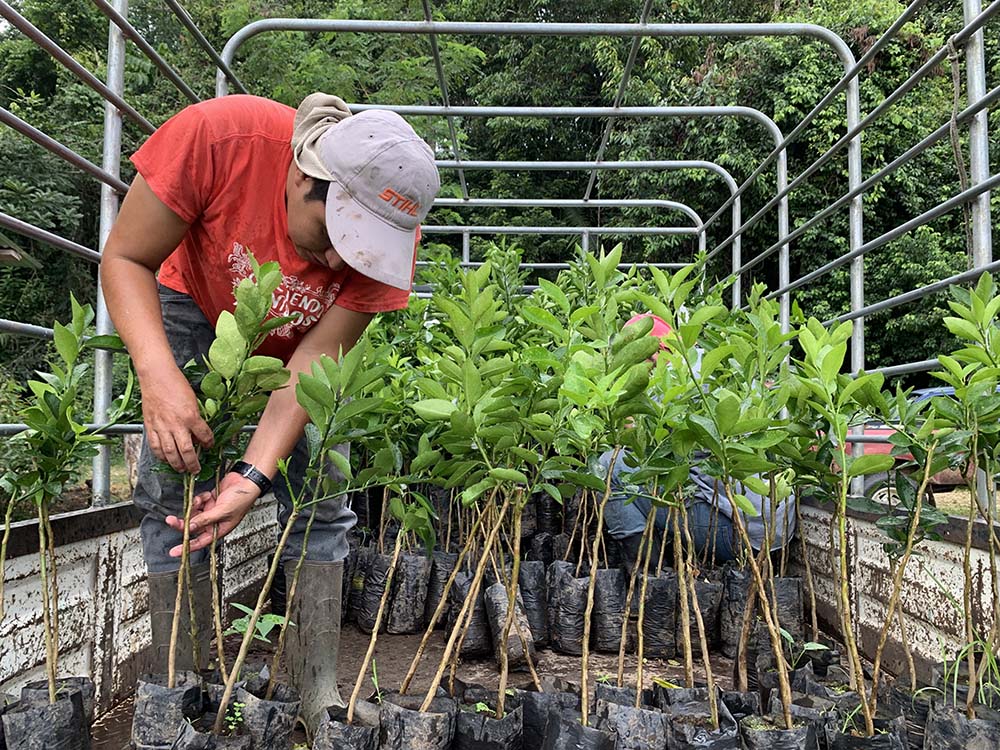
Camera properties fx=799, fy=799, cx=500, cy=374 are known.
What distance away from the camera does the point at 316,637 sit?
5.89 ft

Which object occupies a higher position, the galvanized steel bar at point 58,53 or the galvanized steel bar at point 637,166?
the galvanized steel bar at point 637,166

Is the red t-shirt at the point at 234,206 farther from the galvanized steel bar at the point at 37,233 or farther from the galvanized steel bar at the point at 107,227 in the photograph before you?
the galvanized steel bar at the point at 107,227

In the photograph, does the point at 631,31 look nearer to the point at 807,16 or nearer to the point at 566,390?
the point at 566,390

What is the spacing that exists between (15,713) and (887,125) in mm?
12741

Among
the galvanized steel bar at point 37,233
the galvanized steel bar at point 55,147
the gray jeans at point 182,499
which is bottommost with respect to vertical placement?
the gray jeans at point 182,499

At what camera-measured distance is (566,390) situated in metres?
1.16

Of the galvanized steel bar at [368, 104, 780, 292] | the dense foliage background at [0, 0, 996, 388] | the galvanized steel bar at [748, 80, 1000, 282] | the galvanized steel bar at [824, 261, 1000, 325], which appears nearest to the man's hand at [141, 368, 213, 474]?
the galvanized steel bar at [824, 261, 1000, 325]

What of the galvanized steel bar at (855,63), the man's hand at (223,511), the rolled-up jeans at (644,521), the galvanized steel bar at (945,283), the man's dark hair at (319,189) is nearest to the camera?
the man's hand at (223,511)

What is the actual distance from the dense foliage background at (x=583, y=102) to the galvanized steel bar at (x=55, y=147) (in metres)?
6.72

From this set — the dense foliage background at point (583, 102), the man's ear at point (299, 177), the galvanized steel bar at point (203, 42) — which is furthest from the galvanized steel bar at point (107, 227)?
the dense foliage background at point (583, 102)

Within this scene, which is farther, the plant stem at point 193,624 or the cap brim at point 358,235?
the cap brim at point 358,235

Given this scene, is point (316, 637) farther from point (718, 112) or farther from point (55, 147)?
point (718, 112)

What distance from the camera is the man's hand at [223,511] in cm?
130

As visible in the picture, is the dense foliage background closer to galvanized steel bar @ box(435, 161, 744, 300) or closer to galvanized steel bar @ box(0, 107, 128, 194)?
galvanized steel bar @ box(435, 161, 744, 300)
